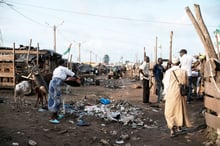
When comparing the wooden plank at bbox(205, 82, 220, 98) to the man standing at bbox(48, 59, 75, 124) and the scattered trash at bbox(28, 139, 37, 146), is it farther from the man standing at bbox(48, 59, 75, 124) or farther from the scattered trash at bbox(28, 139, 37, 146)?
the scattered trash at bbox(28, 139, 37, 146)

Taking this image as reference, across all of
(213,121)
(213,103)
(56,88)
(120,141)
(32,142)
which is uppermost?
(56,88)

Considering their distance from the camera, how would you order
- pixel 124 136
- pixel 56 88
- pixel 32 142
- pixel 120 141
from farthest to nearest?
pixel 56 88
pixel 124 136
pixel 120 141
pixel 32 142

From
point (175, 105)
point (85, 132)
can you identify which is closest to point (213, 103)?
point (175, 105)

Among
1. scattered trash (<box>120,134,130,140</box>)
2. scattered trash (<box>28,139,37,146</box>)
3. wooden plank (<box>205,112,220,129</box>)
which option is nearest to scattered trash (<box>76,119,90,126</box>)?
scattered trash (<box>120,134,130,140</box>)

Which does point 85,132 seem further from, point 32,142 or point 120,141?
point 32,142

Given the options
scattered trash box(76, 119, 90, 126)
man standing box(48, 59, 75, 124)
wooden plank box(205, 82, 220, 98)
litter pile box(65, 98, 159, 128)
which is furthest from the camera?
litter pile box(65, 98, 159, 128)

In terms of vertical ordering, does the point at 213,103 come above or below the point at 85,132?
above

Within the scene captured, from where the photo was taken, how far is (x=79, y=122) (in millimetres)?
7848

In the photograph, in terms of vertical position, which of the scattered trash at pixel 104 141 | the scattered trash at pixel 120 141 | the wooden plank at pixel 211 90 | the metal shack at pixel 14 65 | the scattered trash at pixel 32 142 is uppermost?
the metal shack at pixel 14 65

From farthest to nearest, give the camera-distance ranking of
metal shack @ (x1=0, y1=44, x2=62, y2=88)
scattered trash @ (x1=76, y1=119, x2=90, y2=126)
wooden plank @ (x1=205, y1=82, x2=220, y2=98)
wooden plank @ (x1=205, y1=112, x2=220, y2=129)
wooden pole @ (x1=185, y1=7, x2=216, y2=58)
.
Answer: metal shack @ (x1=0, y1=44, x2=62, y2=88) < scattered trash @ (x1=76, y1=119, x2=90, y2=126) < wooden pole @ (x1=185, y1=7, x2=216, y2=58) < wooden plank @ (x1=205, y1=82, x2=220, y2=98) < wooden plank @ (x1=205, y1=112, x2=220, y2=129)

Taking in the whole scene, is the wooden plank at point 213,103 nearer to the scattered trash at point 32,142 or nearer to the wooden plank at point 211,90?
the wooden plank at point 211,90

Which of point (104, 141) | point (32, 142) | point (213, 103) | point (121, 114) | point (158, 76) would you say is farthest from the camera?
point (158, 76)

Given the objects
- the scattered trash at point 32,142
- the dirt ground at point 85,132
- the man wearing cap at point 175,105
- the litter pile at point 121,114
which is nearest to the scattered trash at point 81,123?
the dirt ground at point 85,132

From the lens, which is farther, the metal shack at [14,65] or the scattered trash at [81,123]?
the metal shack at [14,65]
